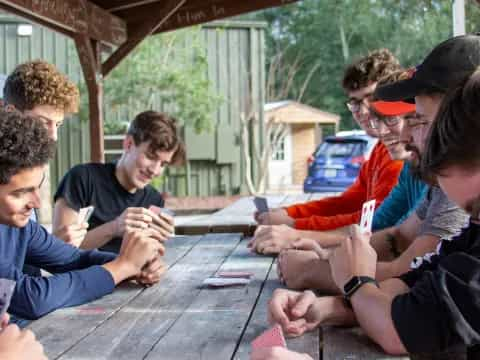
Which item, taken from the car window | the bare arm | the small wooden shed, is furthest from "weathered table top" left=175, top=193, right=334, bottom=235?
the small wooden shed

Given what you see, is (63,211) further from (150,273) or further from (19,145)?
(19,145)

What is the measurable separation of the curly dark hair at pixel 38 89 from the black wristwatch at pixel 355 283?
6.19 ft

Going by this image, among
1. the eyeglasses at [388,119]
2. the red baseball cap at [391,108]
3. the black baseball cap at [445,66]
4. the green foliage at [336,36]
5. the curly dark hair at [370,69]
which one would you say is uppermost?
the green foliage at [336,36]

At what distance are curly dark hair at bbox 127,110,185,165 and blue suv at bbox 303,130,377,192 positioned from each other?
35.0 feet

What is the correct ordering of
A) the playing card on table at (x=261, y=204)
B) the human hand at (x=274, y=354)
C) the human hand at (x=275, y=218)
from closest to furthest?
the human hand at (x=274, y=354)
the human hand at (x=275, y=218)
the playing card on table at (x=261, y=204)

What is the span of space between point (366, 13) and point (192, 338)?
35.5 m

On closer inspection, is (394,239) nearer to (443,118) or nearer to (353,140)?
Result: (443,118)

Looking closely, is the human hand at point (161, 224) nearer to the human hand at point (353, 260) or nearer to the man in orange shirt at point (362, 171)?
the man in orange shirt at point (362, 171)

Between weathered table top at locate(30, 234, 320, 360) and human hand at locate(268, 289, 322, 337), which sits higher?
human hand at locate(268, 289, 322, 337)

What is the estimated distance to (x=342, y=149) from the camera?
14664mm

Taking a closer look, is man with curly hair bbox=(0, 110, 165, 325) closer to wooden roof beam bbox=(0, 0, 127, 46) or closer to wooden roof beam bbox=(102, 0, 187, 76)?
wooden roof beam bbox=(0, 0, 127, 46)

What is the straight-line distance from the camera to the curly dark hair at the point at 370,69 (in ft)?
13.4

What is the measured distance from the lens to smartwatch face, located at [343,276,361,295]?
6.30 feet

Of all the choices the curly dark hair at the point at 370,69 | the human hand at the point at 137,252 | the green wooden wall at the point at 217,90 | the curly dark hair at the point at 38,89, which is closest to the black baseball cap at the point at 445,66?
the human hand at the point at 137,252
